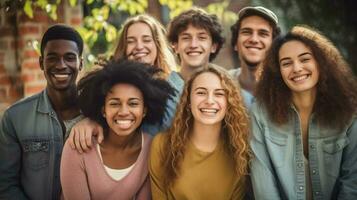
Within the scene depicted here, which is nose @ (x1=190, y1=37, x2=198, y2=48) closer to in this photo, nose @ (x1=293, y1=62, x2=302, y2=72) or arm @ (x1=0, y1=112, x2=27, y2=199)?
nose @ (x1=293, y1=62, x2=302, y2=72)

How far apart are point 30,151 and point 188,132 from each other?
3.20ft

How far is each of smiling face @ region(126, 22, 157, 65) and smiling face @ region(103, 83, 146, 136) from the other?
0.59 metres

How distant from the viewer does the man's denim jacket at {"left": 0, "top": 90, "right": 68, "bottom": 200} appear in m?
2.96

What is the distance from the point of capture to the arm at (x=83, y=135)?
9.12 feet

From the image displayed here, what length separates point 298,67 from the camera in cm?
272

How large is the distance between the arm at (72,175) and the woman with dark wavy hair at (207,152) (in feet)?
1.36

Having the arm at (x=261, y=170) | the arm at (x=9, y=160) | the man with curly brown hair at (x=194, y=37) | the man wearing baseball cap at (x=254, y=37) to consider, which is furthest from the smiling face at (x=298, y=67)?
the arm at (x=9, y=160)

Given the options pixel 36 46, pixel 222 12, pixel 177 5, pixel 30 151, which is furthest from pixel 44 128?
pixel 222 12

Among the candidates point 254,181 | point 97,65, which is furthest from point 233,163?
point 97,65

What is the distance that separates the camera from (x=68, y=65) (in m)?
3.07

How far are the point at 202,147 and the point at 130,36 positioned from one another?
1.07 meters

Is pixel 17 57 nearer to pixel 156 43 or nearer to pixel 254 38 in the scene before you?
pixel 156 43

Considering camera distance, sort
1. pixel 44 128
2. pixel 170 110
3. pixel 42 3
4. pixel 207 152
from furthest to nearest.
Answer: pixel 42 3
pixel 170 110
pixel 44 128
pixel 207 152

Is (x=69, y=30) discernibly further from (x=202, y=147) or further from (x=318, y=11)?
(x=318, y=11)
